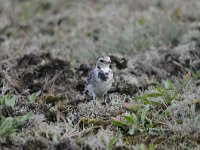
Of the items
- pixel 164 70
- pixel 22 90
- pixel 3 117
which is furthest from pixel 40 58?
pixel 3 117

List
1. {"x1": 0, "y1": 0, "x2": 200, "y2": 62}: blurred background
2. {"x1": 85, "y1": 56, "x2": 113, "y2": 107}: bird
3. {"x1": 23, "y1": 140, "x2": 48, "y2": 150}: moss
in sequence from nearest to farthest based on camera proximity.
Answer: {"x1": 23, "y1": 140, "x2": 48, "y2": 150}: moss < {"x1": 85, "y1": 56, "x2": 113, "y2": 107}: bird < {"x1": 0, "y1": 0, "x2": 200, "y2": 62}: blurred background

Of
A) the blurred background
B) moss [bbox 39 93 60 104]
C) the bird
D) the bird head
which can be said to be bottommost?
moss [bbox 39 93 60 104]

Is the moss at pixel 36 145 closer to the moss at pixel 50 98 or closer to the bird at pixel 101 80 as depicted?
Result: the moss at pixel 50 98

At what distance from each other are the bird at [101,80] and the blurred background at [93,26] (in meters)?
1.84

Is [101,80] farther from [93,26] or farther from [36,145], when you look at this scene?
[93,26]

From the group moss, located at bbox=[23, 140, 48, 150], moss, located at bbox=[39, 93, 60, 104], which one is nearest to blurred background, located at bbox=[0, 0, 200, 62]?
moss, located at bbox=[39, 93, 60, 104]

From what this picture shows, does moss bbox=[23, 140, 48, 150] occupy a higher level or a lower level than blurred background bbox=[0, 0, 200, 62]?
lower

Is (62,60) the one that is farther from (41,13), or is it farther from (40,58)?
(41,13)

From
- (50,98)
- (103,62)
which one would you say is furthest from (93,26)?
(50,98)

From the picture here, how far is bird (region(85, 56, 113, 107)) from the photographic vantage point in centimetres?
662

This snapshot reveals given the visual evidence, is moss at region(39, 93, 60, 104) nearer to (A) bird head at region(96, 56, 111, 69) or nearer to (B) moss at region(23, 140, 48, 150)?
(A) bird head at region(96, 56, 111, 69)

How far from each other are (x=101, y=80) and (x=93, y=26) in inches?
168

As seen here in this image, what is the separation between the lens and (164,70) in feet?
25.8

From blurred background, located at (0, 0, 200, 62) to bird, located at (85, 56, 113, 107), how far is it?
1.84 m
